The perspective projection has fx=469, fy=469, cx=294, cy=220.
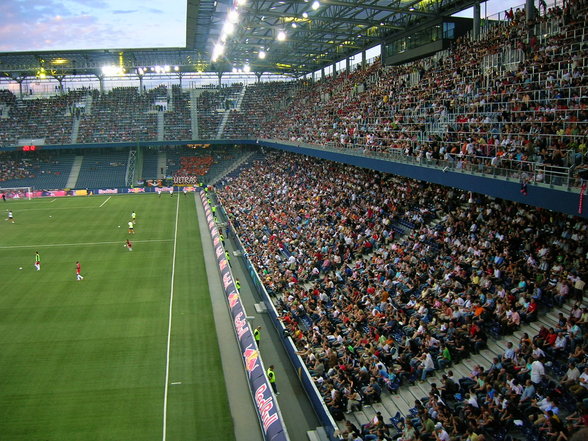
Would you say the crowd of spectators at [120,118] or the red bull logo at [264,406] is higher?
the crowd of spectators at [120,118]

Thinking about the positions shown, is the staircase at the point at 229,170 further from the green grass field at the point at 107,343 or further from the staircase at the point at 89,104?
the green grass field at the point at 107,343

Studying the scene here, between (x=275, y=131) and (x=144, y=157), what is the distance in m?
22.9

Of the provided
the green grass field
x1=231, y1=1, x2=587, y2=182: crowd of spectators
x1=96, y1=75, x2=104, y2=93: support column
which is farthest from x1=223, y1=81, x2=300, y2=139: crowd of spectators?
the green grass field

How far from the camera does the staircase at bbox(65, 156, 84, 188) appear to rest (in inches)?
2458

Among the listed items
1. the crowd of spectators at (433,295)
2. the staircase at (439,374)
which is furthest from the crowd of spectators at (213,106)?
the staircase at (439,374)

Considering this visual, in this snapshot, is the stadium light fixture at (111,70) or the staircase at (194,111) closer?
the stadium light fixture at (111,70)

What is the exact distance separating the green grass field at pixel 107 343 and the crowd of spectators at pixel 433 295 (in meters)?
3.86

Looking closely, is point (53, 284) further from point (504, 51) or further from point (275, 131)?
point (275, 131)

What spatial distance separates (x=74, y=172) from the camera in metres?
64.9

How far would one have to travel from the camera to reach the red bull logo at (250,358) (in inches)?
599

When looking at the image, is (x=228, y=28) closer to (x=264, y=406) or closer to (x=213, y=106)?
(x=264, y=406)

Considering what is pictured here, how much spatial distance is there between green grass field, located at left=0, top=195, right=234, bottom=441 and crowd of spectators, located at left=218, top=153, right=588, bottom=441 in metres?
3.86

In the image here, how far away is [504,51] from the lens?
22828 mm

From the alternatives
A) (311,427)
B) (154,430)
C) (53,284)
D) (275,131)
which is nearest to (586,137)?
(311,427)
